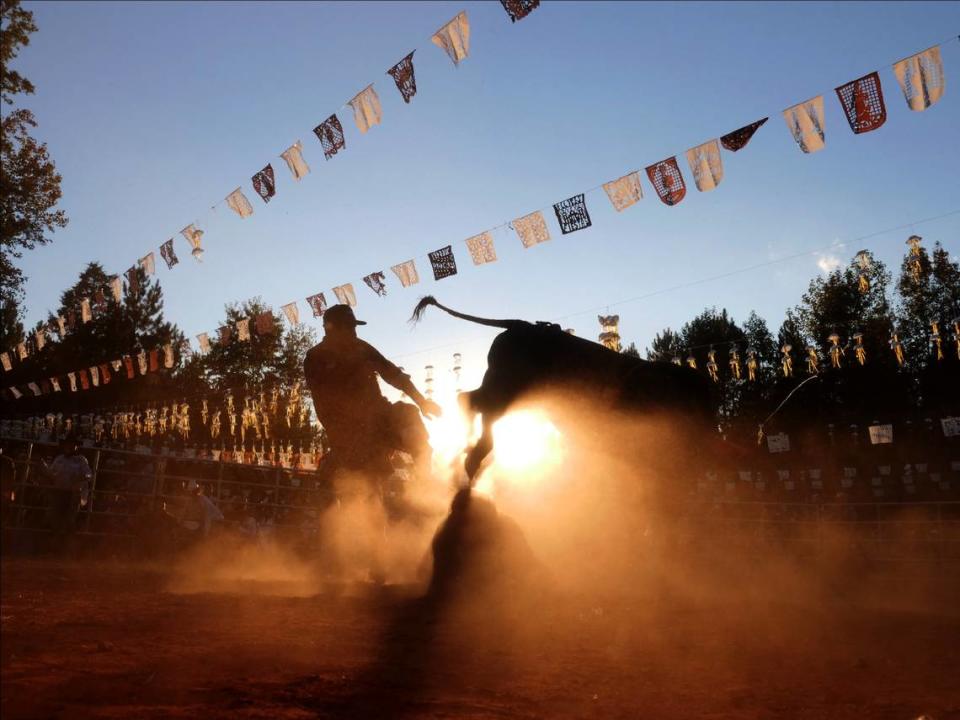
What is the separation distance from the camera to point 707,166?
9977mm

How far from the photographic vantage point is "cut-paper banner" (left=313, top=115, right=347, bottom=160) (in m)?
11.5

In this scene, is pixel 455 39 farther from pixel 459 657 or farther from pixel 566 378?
pixel 459 657

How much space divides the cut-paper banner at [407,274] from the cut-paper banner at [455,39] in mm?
5703

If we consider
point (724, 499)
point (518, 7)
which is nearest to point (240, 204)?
point (518, 7)

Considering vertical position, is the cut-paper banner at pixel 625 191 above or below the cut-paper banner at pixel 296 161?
below

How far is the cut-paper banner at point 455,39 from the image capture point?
9.38 metres

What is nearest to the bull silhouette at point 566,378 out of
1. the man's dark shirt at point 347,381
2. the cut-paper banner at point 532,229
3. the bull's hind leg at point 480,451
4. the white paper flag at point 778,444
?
the bull's hind leg at point 480,451

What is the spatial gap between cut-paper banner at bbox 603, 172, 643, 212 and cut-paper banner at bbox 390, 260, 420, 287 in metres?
5.07

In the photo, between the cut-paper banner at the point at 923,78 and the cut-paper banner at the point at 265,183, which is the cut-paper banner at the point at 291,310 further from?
the cut-paper banner at the point at 923,78

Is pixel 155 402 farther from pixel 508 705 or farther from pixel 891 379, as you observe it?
pixel 508 705

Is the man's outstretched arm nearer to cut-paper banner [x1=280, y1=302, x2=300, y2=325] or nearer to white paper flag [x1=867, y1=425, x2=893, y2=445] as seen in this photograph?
cut-paper banner [x1=280, y1=302, x2=300, y2=325]

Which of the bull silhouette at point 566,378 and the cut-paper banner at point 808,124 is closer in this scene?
the bull silhouette at point 566,378

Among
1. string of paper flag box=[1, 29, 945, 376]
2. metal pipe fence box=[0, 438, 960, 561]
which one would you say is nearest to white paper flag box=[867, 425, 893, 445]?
metal pipe fence box=[0, 438, 960, 561]

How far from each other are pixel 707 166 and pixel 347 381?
21.5ft
